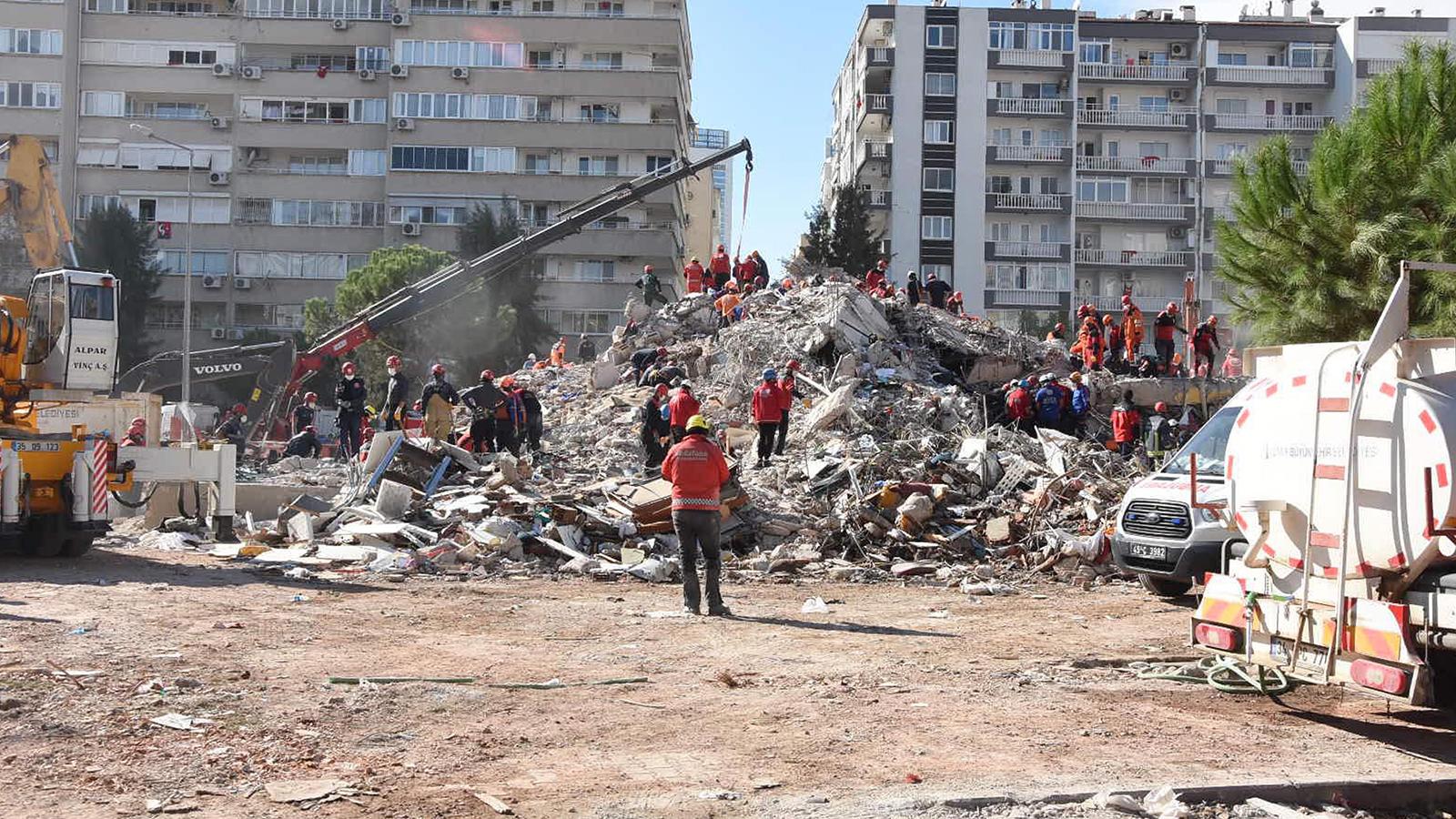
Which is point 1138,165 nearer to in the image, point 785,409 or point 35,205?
point 785,409

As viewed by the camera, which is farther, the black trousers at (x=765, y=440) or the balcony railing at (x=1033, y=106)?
the balcony railing at (x=1033, y=106)

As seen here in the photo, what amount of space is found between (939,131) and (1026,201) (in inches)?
207

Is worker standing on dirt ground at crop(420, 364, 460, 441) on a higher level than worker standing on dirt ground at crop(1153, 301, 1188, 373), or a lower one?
lower

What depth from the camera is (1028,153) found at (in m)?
60.6

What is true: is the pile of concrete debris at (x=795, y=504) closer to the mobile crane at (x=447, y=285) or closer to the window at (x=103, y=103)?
the mobile crane at (x=447, y=285)

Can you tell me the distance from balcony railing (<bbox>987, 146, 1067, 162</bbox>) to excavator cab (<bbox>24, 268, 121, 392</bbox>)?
2006 inches

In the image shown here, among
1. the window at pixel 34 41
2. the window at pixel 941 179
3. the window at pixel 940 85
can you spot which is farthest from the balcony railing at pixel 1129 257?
the window at pixel 34 41

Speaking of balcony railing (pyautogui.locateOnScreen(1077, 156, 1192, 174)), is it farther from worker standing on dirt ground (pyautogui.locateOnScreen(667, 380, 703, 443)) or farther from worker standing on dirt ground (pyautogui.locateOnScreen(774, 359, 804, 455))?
worker standing on dirt ground (pyautogui.locateOnScreen(667, 380, 703, 443))

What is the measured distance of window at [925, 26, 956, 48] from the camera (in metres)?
60.4

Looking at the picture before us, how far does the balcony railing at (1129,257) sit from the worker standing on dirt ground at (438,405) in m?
Answer: 45.2

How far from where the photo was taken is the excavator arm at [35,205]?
1636 cm

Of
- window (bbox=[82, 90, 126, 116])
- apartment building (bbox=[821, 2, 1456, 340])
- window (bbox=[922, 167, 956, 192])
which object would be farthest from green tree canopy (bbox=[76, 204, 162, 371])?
window (bbox=[922, 167, 956, 192])

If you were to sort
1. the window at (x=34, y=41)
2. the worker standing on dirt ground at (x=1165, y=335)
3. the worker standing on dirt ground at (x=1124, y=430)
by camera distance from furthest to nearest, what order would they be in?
the window at (x=34, y=41)
the worker standing on dirt ground at (x=1165, y=335)
the worker standing on dirt ground at (x=1124, y=430)

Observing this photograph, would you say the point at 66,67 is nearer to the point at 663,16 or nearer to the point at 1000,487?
the point at 663,16
